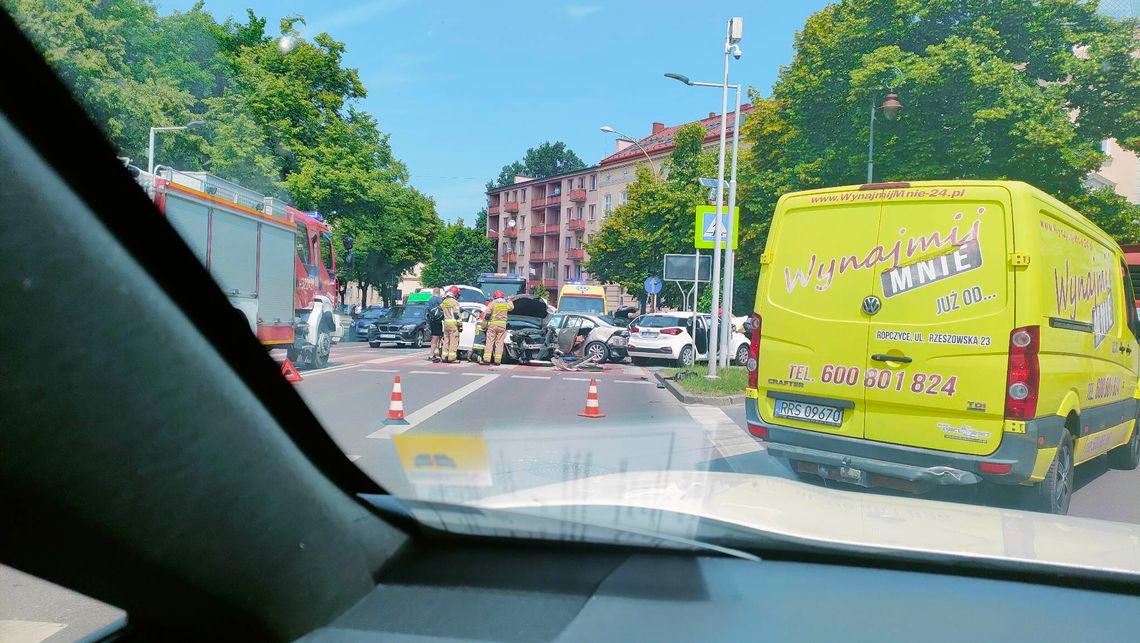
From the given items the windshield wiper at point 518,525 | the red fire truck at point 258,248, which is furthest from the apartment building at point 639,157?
the windshield wiper at point 518,525

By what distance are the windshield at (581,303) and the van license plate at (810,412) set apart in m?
20.8

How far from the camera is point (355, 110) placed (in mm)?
3303

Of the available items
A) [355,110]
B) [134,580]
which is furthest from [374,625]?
[355,110]

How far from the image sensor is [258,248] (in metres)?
2.96

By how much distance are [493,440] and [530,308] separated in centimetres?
1412

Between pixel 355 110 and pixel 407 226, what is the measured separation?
1075 mm

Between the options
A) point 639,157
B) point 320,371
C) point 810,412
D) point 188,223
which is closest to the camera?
point 188,223

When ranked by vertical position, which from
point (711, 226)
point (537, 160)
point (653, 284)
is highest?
point (711, 226)

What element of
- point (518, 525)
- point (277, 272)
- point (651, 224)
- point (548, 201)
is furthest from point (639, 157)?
point (518, 525)

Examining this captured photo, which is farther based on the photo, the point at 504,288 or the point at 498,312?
the point at 498,312

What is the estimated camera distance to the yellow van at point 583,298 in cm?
2734

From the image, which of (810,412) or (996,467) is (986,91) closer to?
(810,412)

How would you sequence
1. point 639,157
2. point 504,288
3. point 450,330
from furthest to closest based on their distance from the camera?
point 639,157
point 504,288
point 450,330

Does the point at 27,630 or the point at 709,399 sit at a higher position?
the point at 27,630
